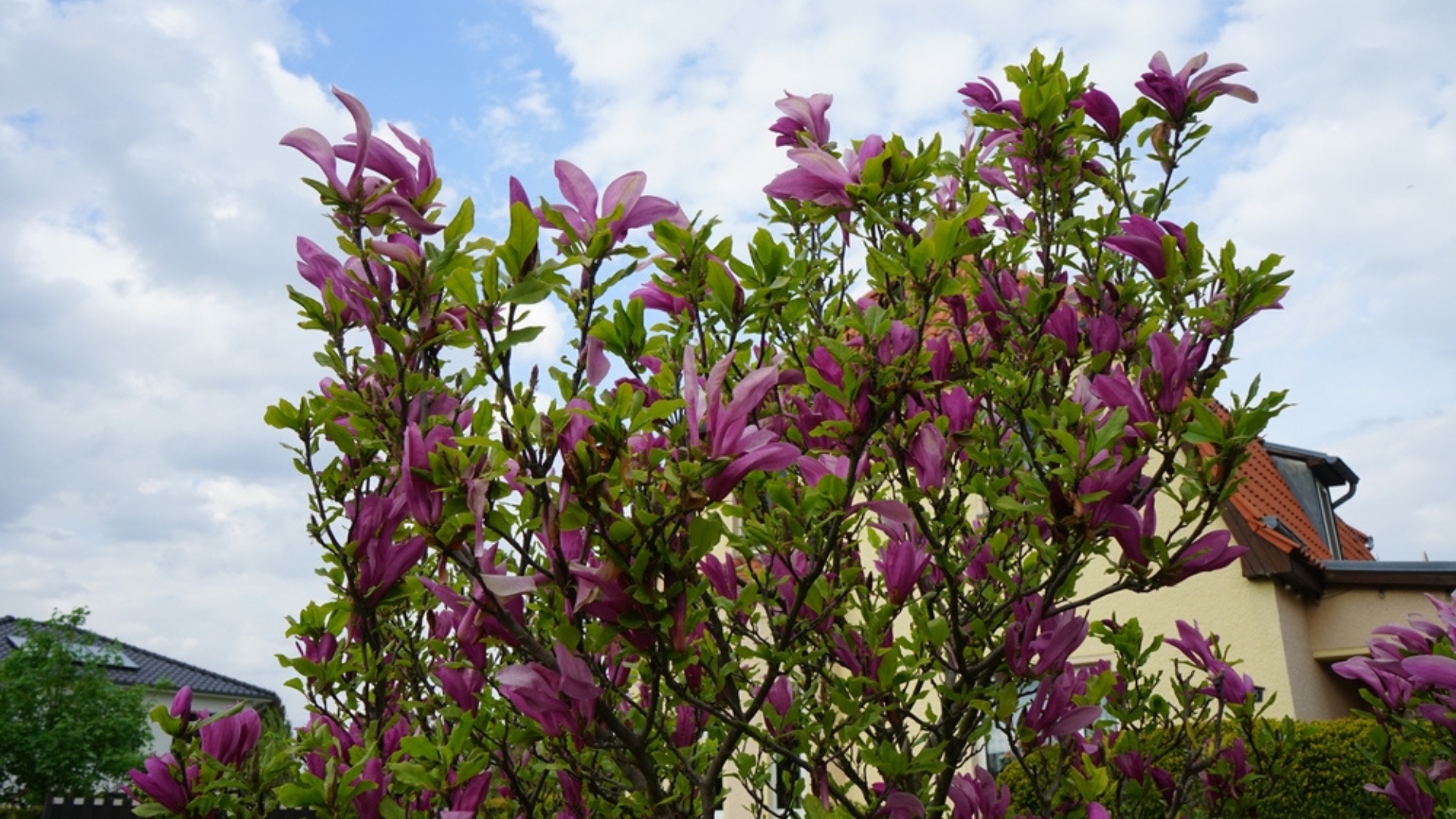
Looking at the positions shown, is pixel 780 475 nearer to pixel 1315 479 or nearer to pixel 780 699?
pixel 780 699

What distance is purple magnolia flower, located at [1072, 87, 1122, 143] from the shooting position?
7.74 ft

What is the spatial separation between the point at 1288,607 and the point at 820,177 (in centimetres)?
815

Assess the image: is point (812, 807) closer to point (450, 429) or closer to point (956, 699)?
point (956, 699)

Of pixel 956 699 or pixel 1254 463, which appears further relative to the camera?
pixel 1254 463

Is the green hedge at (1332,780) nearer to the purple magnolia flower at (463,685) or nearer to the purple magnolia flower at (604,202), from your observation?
the purple magnolia flower at (463,685)

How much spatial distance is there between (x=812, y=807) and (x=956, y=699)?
0.38m

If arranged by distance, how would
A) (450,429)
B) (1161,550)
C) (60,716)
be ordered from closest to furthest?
(450,429) < (1161,550) < (60,716)

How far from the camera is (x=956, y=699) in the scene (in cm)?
188

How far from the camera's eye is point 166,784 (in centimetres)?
176

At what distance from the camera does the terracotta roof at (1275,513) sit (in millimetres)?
8172

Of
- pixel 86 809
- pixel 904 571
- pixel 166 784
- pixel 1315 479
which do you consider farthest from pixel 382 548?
pixel 1315 479

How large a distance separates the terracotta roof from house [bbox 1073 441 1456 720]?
0.07 feet

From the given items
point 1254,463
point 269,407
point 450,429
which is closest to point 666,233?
point 450,429

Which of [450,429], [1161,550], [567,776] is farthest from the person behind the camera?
[567,776]
